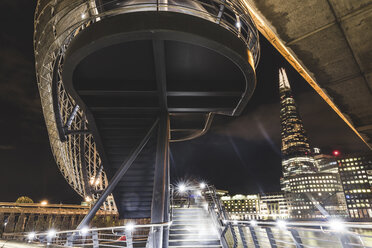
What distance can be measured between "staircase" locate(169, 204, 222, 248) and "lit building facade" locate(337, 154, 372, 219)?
124m

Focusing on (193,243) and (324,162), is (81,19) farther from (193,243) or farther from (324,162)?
(324,162)

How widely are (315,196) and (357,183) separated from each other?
2361 cm

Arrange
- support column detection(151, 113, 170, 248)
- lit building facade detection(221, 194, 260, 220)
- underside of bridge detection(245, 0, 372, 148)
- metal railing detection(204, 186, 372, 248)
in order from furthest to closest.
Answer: lit building facade detection(221, 194, 260, 220), support column detection(151, 113, 170, 248), underside of bridge detection(245, 0, 372, 148), metal railing detection(204, 186, 372, 248)

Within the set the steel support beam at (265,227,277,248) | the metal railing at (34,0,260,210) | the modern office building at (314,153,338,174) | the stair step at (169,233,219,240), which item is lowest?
the stair step at (169,233,219,240)

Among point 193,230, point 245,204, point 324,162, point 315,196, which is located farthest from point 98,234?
point 324,162

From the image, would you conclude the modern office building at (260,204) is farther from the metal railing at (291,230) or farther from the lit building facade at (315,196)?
the metal railing at (291,230)

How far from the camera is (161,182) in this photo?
28.3 feet

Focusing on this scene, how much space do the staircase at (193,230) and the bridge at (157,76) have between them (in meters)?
0.04

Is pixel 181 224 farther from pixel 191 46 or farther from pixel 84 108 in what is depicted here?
pixel 191 46

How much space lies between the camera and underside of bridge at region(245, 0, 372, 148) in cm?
424

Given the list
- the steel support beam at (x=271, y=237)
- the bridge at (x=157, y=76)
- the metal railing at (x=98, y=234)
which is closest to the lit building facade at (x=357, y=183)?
the bridge at (x=157, y=76)

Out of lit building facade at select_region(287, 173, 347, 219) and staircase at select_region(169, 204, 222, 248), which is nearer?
staircase at select_region(169, 204, 222, 248)

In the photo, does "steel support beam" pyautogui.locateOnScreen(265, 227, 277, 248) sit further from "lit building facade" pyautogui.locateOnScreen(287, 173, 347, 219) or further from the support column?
"lit building facade" pyautogui.locateOnScreen(287, 173, 347, 219)

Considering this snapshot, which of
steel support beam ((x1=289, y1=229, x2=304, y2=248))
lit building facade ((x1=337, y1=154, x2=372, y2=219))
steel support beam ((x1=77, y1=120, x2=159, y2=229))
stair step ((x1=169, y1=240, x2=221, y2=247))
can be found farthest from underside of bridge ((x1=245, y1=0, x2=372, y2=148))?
lit building facade ((x1=337, y1=154, x2=372, y2=219))
